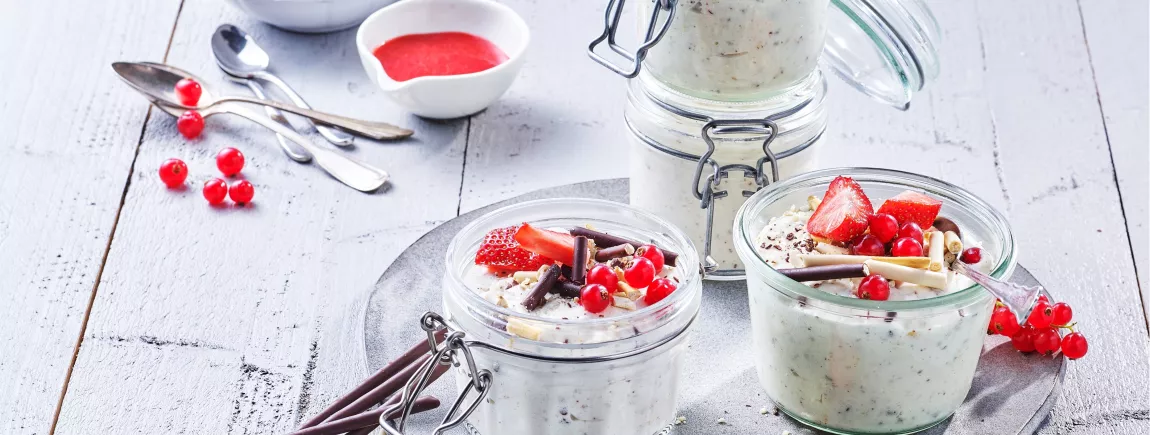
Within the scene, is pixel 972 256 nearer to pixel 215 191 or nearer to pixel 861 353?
pixel 861 353

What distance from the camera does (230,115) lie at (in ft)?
8.59

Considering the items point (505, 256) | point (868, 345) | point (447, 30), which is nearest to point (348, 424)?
point (505, 256)

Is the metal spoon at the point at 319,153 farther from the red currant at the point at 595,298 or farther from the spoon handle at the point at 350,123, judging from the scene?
the red currant at the point at 595,298

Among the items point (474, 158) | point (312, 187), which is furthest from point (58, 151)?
point (474, 158)

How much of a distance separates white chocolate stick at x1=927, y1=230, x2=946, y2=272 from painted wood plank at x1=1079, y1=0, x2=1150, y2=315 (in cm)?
60

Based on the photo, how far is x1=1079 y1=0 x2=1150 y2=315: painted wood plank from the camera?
2.30 metres

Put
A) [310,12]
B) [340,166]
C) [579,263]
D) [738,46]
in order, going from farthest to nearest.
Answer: [310,12] < [340,166] < [738,46] < [579,263]

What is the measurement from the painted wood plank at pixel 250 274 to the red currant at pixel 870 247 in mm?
731

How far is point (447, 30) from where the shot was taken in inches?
106

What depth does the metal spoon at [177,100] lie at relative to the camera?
2.51 m

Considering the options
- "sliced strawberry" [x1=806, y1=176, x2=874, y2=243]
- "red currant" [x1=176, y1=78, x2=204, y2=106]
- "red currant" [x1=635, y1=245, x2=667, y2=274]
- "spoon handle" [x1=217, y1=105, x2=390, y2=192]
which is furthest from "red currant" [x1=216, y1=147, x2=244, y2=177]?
"sliced strawberry" [x1=806, y1=176, x2=874, y2=243]

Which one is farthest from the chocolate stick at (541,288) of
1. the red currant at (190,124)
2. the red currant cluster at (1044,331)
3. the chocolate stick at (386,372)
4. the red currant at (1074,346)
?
the red currant at (190,124)

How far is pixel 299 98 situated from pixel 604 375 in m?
1.31

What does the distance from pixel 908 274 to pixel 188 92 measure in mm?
1599
